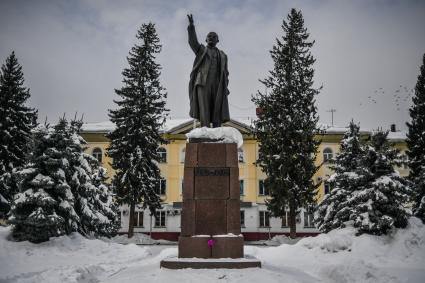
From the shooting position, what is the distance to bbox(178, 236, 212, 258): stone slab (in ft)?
26.2

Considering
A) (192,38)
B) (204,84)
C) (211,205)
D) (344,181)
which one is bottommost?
(211,205)

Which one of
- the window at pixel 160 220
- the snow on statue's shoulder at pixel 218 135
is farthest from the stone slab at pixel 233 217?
the window at pixel 160 220

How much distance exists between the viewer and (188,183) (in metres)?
8.46

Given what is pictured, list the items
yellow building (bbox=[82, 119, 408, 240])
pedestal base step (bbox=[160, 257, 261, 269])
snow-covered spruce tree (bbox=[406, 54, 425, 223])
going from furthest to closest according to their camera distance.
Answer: yellow building (bbox=[82, 119, 408, 240]) < snow-covered spruce tree (bbox=[406, 54, 425, 223]) < pedestal base step (bbox=[160, 257, 261, 269])

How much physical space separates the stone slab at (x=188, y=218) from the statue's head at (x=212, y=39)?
3779mm

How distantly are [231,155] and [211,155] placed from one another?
0.42 metres

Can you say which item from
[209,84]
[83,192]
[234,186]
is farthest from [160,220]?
[234,186]

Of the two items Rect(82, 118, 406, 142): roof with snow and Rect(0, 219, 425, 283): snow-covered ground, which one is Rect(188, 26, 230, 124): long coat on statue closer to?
Rect(0, 219, 425, 283): snow-covered ground

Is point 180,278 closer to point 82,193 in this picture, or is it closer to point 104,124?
point 82,193

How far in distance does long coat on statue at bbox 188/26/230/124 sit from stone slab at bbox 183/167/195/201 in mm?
1562

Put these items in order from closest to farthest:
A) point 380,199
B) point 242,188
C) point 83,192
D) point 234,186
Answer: point 234,186, point 380,199, point 83,192, point 242,188

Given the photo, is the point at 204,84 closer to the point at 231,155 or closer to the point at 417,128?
the point at 231,155

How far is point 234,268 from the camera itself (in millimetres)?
7508

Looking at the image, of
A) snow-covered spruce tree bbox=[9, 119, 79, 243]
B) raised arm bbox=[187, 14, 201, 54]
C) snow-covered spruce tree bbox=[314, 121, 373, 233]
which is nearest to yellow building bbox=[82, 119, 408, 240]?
snow-covered spruce tree bbox=[314, 121, 373, 233]
